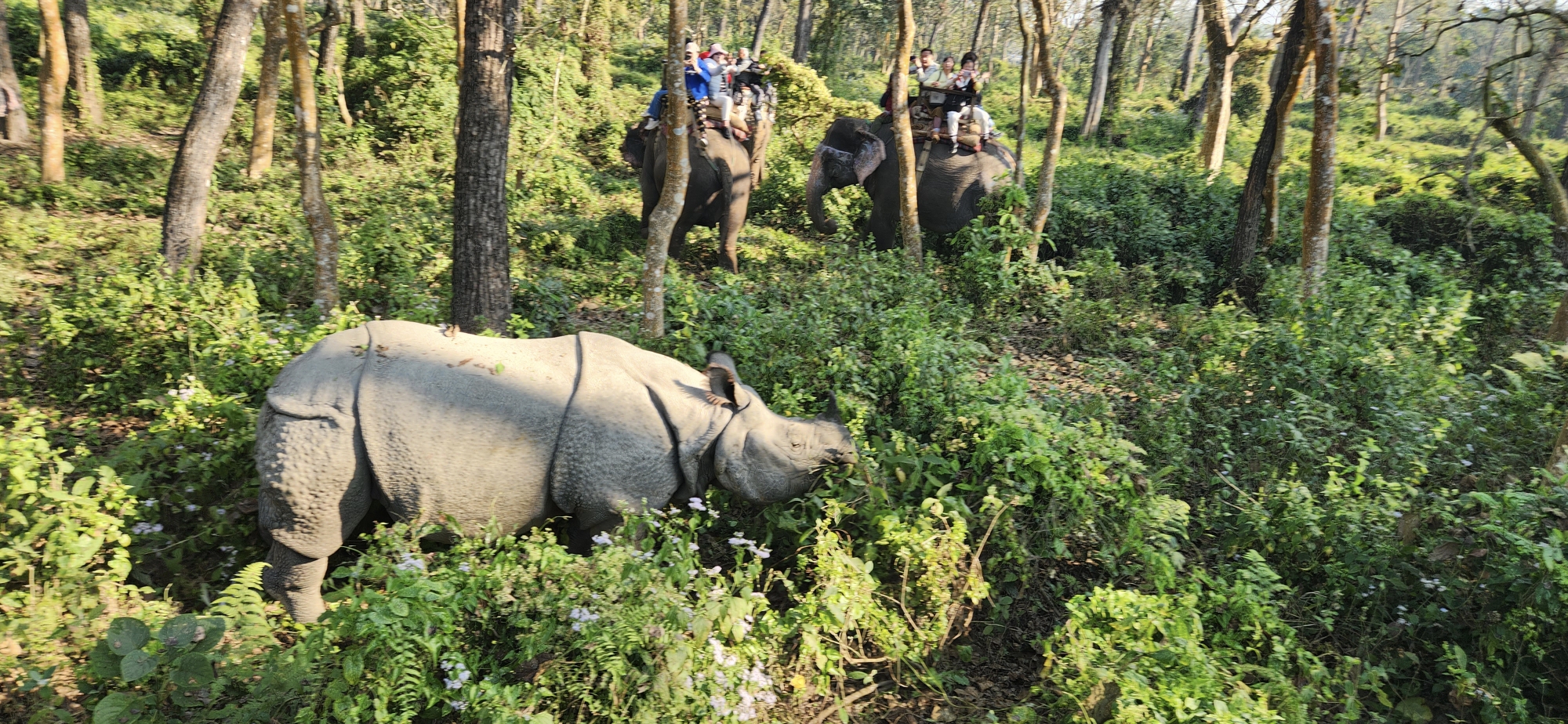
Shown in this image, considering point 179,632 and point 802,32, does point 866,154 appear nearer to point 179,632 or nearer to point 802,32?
point 179,632

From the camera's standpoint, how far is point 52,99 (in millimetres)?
10555

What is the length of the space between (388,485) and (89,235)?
711cm

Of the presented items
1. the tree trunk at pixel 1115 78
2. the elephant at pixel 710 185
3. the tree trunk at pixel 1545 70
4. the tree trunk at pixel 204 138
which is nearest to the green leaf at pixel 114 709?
the tree trunk at pixel 204 138

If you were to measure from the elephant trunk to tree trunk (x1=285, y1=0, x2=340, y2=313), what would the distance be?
6.62 m

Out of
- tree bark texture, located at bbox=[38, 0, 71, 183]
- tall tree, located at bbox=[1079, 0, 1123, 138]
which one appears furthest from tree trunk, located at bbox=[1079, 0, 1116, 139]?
tree bark texture, located at bbox=[38, 0, 71, 183]

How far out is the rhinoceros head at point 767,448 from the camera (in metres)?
5.30

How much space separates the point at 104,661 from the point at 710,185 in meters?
8.85

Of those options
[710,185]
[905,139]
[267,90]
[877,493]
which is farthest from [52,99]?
[877,493]

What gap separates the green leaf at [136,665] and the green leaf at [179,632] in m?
0.08

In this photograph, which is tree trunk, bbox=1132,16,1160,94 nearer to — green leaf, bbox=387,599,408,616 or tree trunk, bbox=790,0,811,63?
tree trunk, bbox=790,0,811,63

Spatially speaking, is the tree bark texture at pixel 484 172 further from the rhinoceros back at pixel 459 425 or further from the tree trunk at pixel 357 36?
the tree trunk at pixel 357 36

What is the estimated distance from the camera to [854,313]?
7910 mm

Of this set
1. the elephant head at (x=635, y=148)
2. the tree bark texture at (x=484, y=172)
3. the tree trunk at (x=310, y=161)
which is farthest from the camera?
the elephant head at (x=635, y=148)

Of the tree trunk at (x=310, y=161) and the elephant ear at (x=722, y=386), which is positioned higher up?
the tree trunk at (x=310, y=161)
